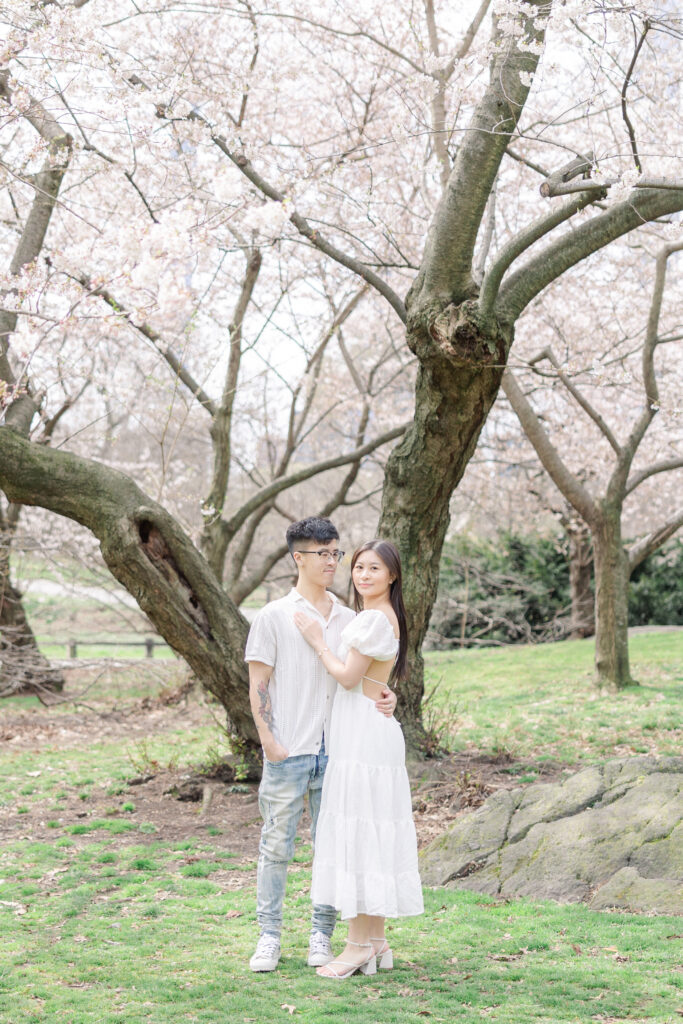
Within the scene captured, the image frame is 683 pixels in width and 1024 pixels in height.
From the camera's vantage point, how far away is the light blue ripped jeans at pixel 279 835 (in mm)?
3545

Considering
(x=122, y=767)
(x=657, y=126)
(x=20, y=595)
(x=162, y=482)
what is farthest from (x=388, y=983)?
(x=20, y=595)

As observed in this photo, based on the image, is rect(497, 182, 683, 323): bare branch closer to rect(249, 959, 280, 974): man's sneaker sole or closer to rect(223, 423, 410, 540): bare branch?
rect(223, 423, 410, 540): bare branch

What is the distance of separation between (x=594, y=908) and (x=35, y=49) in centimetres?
595

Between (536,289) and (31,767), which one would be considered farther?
(31,767)

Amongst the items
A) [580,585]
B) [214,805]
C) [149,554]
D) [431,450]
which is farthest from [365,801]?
[580,585]

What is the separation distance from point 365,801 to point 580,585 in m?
14.5

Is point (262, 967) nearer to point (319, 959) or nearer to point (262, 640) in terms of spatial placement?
point (319, 959)

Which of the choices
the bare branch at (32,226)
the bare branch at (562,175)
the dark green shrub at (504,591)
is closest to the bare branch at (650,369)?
the bare branch at (562,175)

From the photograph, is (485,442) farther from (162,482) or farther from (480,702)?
(162,482)

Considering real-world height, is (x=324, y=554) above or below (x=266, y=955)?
above

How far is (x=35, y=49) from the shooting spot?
581 centimetres

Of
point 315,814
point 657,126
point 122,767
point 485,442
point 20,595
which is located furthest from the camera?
point 485,442

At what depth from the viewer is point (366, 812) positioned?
334 centimetres

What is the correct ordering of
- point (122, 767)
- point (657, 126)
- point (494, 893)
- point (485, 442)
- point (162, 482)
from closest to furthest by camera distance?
point (494, 893), point (162, 482), point (122, 767), point (657, 126), point (485, 442)
